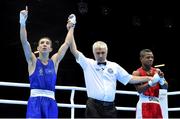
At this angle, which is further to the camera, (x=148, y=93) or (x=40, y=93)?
(x=148, y=93)

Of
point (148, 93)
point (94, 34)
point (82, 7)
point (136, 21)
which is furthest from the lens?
point (94, 34)

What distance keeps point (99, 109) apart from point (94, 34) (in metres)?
8.29

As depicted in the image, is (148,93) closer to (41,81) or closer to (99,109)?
(99,109)

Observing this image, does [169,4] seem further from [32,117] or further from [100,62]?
[32,117]

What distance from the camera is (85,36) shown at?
1227 centimetres

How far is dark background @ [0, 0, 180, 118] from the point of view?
10750 mm

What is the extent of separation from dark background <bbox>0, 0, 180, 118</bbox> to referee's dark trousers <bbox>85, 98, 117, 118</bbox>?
6.82 meters

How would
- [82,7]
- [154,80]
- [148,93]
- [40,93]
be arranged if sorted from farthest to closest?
1. [82,7]
2. [148,93]
3. [154,80]
4. [40,93]

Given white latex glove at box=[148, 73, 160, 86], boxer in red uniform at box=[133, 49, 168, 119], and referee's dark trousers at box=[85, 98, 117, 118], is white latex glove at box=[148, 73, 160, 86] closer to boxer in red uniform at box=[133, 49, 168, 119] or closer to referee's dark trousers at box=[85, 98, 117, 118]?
boxer in red uniform at box=[133, 49, 168, 119]

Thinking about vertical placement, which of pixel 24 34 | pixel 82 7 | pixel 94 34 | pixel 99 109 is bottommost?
pixel 99 109

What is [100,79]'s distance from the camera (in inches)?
158

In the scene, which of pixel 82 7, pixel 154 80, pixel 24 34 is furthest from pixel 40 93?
pixel 82 7

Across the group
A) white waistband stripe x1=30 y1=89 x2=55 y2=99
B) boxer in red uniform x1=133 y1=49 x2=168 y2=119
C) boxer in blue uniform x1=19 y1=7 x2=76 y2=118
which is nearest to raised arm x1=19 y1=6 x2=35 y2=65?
boxer in blue uniform x1=19 y1=7 x2=76 y2=118

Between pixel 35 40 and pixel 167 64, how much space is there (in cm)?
479
